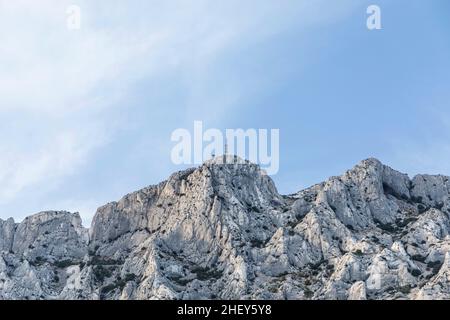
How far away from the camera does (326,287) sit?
181m

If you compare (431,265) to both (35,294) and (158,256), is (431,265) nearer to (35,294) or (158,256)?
(158,256)

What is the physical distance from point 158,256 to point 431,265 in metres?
73.2

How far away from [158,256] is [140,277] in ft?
26.0

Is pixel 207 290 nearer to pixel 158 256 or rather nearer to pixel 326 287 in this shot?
pixel 158 256

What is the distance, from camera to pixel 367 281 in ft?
599

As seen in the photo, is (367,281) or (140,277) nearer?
(367,281)
